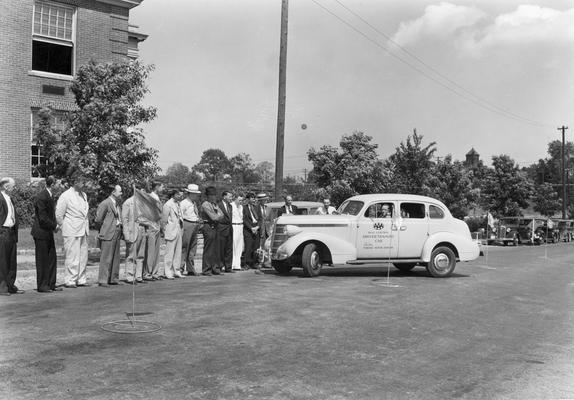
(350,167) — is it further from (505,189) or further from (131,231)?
(505,189)

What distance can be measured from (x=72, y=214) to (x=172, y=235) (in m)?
2.35

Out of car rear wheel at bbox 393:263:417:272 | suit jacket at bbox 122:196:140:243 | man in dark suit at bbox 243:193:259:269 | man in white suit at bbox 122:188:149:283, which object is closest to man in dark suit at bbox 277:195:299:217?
man in dark suit at bbox 243:193:259:269

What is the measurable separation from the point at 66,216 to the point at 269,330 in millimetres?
5232

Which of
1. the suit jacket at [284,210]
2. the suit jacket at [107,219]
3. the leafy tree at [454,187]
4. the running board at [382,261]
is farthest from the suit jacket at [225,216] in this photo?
the leafy tree at [454,187]

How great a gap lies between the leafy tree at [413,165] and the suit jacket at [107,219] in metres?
22.8

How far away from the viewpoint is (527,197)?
4997 centimetres

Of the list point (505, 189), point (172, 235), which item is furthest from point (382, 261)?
point (505, 189)

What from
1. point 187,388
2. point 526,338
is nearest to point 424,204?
point 526,338

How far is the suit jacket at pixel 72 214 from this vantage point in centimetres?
1023

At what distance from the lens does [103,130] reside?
13516mm

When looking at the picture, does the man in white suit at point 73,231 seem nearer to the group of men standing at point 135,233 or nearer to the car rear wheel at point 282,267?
the group of men standing at point 135,233

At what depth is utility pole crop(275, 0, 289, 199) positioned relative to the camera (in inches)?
711

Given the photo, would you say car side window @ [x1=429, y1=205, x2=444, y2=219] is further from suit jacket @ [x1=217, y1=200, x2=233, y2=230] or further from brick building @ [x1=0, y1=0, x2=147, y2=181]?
brick building @ [x1=0, y1=0, x2=147, y2=181]

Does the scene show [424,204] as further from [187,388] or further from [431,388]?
[187,388]
